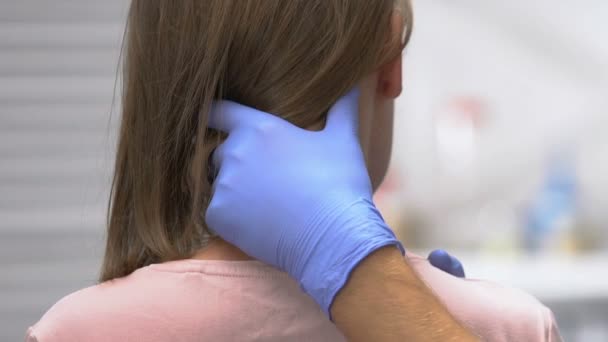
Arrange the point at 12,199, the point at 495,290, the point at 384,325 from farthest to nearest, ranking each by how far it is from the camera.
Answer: the point at 12,199 < the point at 495,290 < the point at 384,325

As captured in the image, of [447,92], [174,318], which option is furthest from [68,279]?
[174,318]

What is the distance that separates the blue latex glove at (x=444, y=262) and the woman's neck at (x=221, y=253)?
0.67ft

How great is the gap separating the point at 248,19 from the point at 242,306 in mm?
250

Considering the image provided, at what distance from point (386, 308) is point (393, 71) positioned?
0.78ft

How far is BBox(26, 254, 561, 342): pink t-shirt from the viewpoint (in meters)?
0.81

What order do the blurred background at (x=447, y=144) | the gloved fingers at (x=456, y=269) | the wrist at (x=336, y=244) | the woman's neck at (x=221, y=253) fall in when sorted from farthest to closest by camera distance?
the blurred background at (x=447, y=144) → the gloved fingers at (x=456, y=269) → the woman's neck at (x=221, y=253) → the wrist at (x=336, y=244)

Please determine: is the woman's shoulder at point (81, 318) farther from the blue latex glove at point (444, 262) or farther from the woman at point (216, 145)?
the blue latex glove at point (444, 262)

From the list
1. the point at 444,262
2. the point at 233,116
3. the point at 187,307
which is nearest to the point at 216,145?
the point at 233,116

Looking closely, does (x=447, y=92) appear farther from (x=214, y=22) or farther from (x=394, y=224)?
(x=214, y=22)

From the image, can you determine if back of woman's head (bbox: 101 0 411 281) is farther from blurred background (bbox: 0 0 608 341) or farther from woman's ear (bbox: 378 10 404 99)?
blurred background (bbox: 0 0 608 341)

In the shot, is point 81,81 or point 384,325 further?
point 81,81

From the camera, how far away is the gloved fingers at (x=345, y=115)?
0.82 m

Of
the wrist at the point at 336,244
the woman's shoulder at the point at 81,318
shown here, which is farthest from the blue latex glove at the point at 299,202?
the woman's shoulder at the point at 81,318

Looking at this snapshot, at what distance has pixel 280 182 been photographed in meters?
0.78
